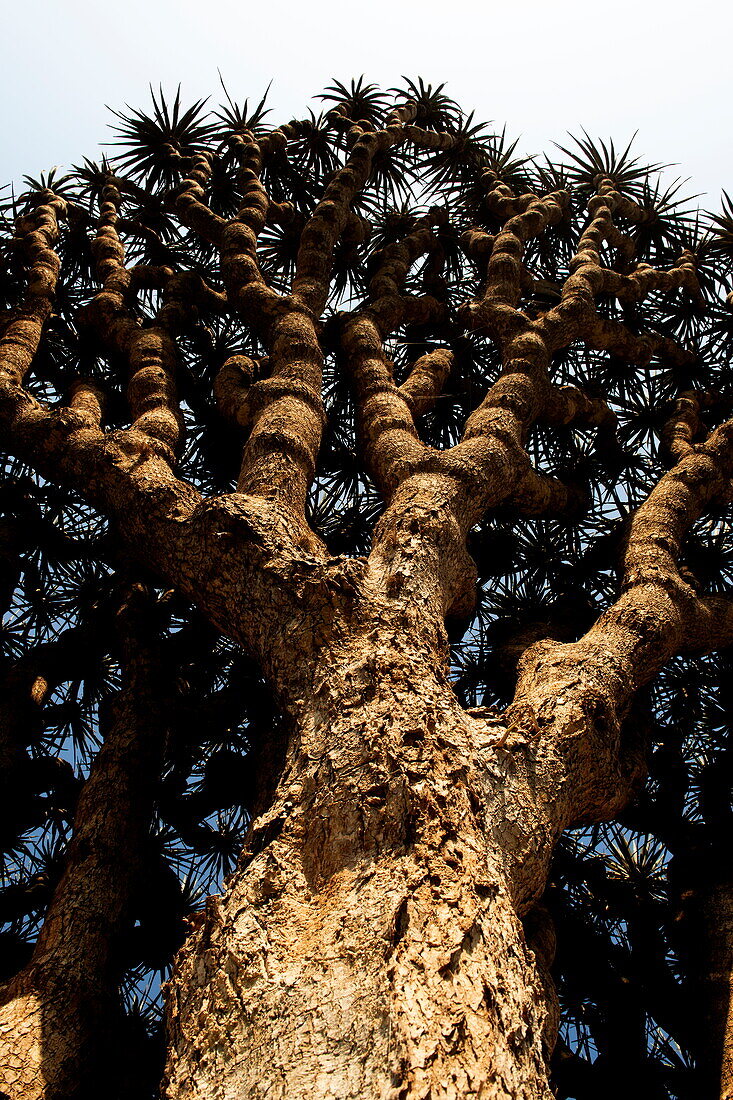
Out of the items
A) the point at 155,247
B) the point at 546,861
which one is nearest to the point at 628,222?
the point at 155,247

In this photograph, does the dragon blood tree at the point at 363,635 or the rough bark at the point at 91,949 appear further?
the rough bark at the point at 91,949

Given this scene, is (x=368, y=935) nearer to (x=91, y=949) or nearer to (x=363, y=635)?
(x=363, y=635)

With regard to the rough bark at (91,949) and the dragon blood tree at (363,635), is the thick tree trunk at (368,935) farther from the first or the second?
the rough bark at (91,949)

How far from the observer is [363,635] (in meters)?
2.27

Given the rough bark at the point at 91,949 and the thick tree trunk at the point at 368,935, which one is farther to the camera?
the rough bark at the point at 91,949

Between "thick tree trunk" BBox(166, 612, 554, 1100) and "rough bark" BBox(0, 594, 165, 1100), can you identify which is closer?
"thick tree trunk" BBox(166, 612, 554, 1100)

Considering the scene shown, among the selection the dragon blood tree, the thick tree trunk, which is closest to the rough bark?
the dragon blood tree

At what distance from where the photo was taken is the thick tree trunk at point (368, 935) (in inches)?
53.2

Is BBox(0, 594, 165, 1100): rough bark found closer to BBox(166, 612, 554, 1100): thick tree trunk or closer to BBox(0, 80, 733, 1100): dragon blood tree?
BBox(0, 80, 733, 1100): dragon blood tree

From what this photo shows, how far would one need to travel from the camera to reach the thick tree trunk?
1.35m

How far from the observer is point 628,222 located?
642 centimetres

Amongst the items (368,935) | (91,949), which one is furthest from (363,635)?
(91,949)

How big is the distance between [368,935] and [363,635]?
2.93 feet

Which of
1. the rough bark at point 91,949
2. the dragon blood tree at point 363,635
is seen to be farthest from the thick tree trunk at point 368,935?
the rough bark at point 91,949
